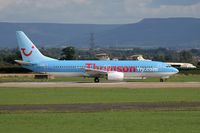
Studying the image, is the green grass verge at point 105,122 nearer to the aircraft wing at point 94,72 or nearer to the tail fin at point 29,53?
the aircraft wing at point 94,72

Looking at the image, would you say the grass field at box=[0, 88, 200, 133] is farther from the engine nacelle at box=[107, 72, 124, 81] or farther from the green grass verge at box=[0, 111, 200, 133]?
the engine nacelle at box=[107, 72, 124, 81]

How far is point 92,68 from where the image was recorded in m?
69.9

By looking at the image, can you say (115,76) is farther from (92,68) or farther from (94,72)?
(92,68)

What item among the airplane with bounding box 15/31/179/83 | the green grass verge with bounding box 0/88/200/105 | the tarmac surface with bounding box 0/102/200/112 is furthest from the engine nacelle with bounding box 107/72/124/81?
the tarmac surface with bounding box 0/102/200/112

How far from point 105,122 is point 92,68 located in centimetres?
4546

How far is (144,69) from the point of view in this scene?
7056cm

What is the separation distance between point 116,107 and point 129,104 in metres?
→ 2.37

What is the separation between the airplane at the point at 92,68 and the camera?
6944 cm

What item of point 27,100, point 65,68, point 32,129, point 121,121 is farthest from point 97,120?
point 65,68

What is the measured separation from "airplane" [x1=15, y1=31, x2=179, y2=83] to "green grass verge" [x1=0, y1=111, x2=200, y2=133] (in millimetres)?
40259

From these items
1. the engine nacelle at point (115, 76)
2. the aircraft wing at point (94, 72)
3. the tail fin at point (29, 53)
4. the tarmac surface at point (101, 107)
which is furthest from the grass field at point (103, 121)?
the tail fin at point (29, 53)

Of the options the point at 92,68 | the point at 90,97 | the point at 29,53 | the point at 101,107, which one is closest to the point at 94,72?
the point at 92,68

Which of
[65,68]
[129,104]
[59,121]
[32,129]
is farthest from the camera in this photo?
[65,68]

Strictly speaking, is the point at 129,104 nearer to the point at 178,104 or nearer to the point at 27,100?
the point at 178,104
